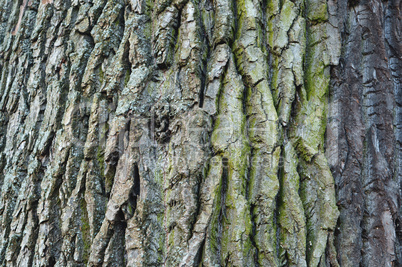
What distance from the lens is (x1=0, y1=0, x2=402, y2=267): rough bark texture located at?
4.50ft

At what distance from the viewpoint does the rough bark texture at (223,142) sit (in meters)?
1.37

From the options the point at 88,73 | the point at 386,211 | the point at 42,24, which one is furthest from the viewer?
the point at 42,24

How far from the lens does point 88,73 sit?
5.88 feet

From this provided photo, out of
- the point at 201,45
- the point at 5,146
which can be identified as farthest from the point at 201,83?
the point at 5,146

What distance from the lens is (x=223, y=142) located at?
1.42 metres

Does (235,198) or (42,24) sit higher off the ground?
(42,24)

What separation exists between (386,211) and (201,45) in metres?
1.12

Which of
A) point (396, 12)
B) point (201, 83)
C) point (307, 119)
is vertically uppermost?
point (396, 12)

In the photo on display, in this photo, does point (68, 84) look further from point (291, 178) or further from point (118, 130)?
point (291, 178)

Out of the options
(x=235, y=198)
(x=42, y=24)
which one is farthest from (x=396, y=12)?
(x=42, y=24)

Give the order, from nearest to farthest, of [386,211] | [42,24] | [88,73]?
1. [386,211]
2. [88,73]
3. [42,24]

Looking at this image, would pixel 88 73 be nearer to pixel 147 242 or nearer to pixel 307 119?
pixel 147 242

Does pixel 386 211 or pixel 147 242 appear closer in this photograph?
pixel 147 242

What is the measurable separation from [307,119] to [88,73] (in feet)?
3.77
